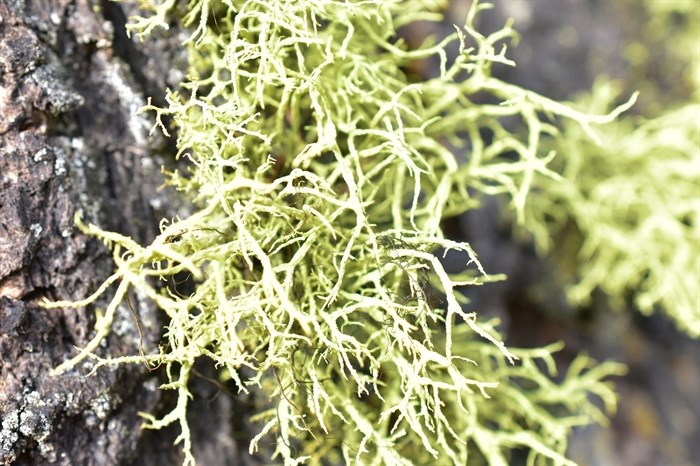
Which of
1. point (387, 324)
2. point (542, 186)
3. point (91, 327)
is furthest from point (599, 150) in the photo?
point (91, 327)

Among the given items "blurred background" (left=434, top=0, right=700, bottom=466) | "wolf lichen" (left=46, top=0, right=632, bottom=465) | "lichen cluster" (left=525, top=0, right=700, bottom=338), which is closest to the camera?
"wolf lichen" (left=46, top=0, right=632, bottom=465)

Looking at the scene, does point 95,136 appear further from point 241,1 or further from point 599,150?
point 599,150

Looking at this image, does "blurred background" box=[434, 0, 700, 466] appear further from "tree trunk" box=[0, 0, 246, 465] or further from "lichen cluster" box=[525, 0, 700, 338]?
"tree trunk" box=[0, 0, 246, 465]

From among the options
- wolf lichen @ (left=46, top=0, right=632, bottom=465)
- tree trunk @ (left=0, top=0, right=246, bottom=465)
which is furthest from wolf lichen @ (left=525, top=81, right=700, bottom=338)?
tree trunk @ (left=0, top=0, right=246, bottom=465)

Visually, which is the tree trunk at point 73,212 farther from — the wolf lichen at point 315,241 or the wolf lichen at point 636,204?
the wolf lichen at point 636,204

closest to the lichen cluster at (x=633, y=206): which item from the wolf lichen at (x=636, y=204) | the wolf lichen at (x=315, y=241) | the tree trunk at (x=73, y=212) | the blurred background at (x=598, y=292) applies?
the wolf lichen at (x=636, y=204)
